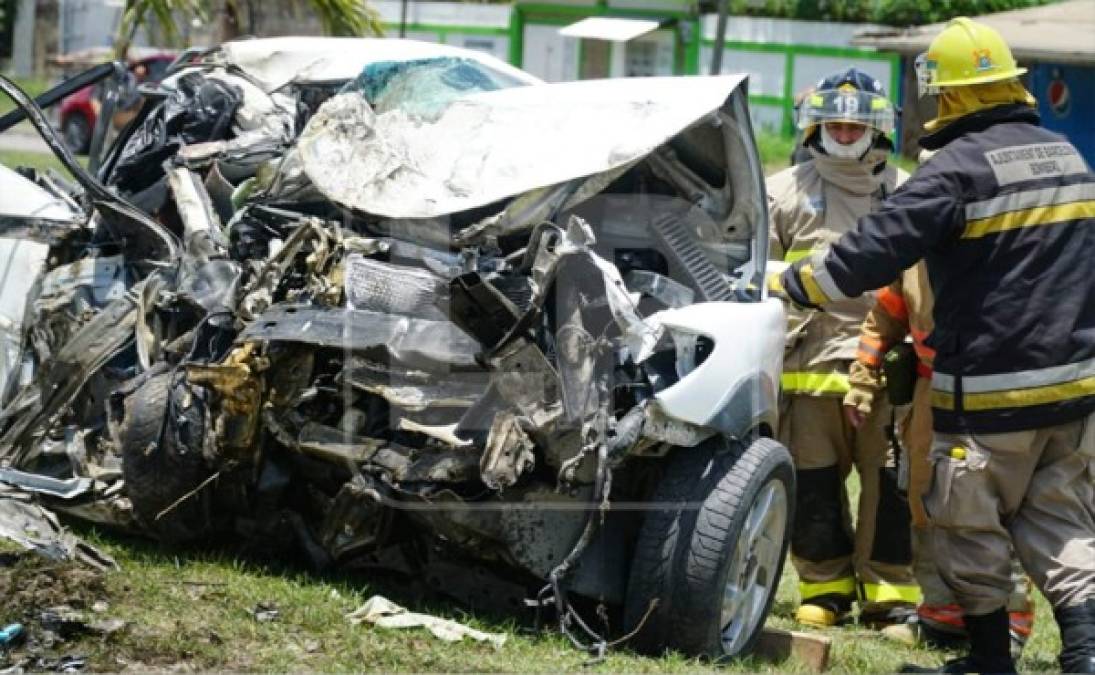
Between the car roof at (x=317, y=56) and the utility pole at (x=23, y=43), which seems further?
the utility pole at (x=23, y=43)

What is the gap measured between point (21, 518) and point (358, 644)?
139 cm

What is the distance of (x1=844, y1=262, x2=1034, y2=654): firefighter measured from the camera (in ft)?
19.5

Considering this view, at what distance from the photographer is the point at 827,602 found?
6551 mm

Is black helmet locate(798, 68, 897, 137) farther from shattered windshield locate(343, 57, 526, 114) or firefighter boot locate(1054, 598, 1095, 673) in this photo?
firefighter boot locate(1054, 598, 1095, 673)

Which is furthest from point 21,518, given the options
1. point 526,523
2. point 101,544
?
point 526,523

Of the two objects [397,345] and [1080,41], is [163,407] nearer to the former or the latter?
[397,345]

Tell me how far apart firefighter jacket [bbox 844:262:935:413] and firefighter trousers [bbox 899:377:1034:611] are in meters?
0.14

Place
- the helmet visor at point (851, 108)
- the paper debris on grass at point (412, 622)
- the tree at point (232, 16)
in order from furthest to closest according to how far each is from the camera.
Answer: the tree at point (232, 16), the helmet visor at point (851, 108), the paper debris on grass at point (412, 622)

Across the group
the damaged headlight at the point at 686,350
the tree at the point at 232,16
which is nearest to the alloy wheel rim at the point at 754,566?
the damaged headlight at the point at 686,350

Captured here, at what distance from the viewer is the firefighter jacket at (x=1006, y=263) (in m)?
5.08

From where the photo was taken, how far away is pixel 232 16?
1820 cm

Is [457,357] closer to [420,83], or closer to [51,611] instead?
[51,611]

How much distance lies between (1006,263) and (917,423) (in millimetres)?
1015

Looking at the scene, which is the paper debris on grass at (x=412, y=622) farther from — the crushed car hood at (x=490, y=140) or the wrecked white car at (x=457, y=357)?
the crushed car hood at (x=490, y=140)
